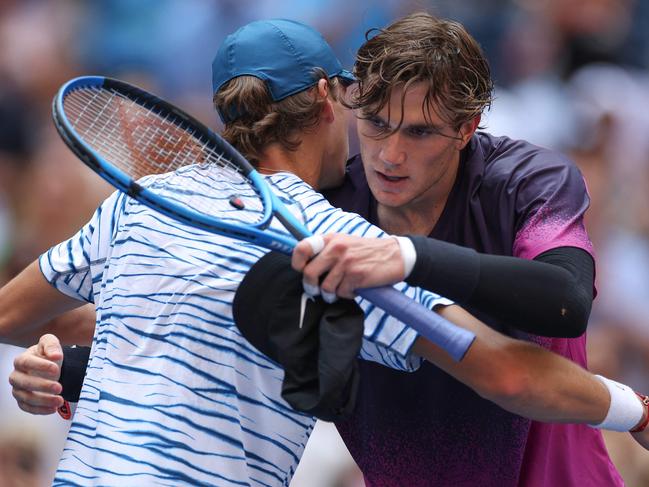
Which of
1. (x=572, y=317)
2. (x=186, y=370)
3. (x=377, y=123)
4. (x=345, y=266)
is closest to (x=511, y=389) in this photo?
(x=572, y=317)

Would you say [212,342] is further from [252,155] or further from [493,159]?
[493,159]

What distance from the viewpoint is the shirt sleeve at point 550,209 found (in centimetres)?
278

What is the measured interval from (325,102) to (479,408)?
0.92m

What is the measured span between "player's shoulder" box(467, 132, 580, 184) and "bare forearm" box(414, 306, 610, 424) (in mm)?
620

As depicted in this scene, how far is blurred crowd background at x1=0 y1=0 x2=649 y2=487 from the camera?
4973 millimetres

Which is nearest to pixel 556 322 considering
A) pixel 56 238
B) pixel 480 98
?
pixel 480 98

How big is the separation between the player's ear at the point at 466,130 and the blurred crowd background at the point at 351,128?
198 cm

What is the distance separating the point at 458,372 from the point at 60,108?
3.39 ft

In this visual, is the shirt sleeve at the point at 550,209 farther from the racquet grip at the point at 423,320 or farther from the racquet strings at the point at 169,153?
the racquet strings at the point at 169,153

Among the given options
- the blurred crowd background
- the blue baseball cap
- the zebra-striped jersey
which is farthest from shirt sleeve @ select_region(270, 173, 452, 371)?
the blurred crowd background

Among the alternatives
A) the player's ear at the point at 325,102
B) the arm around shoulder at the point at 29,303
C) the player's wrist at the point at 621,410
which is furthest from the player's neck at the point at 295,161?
the player's wrist at the point at 621,410

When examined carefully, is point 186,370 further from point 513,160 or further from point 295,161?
point 513,160

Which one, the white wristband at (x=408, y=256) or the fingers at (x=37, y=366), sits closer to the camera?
the white wristband at (x=408, y=256)

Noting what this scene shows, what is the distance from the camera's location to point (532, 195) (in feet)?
9.62
